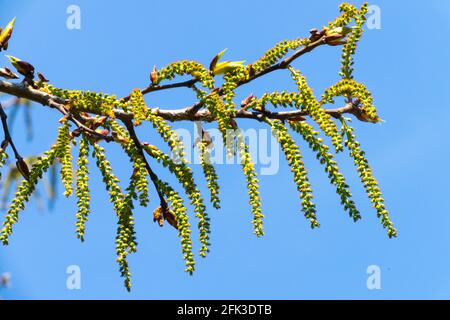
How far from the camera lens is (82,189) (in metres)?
2.94

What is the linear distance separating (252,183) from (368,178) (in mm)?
480

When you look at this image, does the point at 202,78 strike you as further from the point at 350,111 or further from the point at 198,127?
the point at 350,111

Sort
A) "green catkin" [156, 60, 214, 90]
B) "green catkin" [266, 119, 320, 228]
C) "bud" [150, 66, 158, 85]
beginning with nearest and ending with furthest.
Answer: "green catkin" [266, 119, 320, 228], "green catkin" [156, 60, 214, 90], "bud" [150, 66, 158, 85]

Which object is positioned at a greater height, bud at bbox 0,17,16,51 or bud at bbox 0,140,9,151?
bud at bbox 0,17,16,51

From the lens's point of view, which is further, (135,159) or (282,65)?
(282,65)

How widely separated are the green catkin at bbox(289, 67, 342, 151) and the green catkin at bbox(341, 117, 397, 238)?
0.32ft

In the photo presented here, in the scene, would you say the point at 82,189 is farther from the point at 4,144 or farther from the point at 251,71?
the point at 251,71

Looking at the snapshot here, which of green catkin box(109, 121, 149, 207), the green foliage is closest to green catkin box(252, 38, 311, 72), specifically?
the green foliage

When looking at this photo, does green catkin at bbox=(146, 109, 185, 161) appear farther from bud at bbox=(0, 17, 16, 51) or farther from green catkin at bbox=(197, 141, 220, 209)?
bud at bbox=(0, 17, 16, 51)

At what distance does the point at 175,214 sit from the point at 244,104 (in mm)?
604

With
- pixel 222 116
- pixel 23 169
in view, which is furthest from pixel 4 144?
pixel 222 116

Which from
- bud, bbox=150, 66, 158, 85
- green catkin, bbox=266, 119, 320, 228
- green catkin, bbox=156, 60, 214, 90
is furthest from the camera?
bud, bbox=150, 66, 158, 85

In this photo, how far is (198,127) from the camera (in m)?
3.25

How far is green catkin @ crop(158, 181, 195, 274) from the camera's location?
9.32 ft
